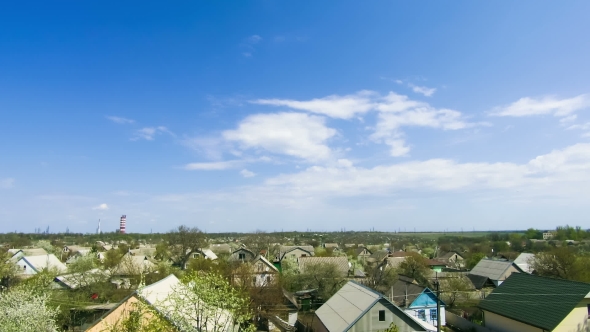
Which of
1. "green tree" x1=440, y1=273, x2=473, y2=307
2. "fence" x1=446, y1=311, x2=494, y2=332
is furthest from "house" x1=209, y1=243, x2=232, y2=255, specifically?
"fence" x1=446, y1=311, x2=494, y2=332

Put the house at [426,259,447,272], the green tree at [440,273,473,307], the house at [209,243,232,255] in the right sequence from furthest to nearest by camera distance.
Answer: the house at [209,243,232,255]
the house at [426,259,447,272]
the green tree at [440,273,473,307]

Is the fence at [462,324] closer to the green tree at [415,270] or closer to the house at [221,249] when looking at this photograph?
the green tree at [415,270]

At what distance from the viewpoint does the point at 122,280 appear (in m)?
54.6

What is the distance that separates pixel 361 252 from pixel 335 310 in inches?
2943

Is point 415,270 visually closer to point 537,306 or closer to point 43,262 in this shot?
point 537,306

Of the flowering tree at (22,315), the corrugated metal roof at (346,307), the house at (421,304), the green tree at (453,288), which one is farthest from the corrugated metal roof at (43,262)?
the green tree at (453,288)

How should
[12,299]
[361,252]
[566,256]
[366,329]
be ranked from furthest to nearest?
[361,252], [566,256], [366,329], [12,299]

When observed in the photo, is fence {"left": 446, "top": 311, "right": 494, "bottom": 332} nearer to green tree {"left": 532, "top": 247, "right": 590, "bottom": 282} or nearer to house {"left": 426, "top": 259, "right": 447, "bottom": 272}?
green tree {"left": 532, "top": 247, "right": 590, "bottom": 282}

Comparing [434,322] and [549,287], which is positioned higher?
[549,287]

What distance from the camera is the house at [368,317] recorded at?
27859 mm

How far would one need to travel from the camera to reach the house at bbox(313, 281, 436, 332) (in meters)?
27.9

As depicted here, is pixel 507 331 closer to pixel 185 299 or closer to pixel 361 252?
pixel 185 299

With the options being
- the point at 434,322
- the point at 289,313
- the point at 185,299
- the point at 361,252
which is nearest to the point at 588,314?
the point at 434,322

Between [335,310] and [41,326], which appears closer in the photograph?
[41,326]
